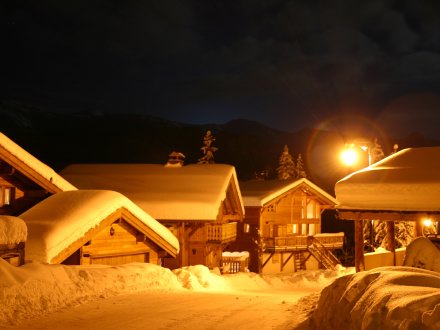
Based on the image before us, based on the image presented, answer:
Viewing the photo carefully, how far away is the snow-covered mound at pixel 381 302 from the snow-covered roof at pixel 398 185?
6604mm

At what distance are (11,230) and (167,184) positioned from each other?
784 inches

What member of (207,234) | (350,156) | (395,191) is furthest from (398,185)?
(207,234)

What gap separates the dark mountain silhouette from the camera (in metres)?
112

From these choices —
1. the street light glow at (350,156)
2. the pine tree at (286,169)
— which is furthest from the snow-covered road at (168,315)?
the pine tree at (286,169)

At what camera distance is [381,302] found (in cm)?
576

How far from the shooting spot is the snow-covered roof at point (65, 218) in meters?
14.3

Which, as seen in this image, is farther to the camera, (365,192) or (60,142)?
(60,142)

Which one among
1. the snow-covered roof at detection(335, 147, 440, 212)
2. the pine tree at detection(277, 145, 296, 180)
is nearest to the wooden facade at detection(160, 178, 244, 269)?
the snow-covered roof at detection(335, 147, 440, 212)

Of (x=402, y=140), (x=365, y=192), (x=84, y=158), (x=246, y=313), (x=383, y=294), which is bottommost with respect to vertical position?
(x=246, y=313)

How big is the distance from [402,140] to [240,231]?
117453 millimetres

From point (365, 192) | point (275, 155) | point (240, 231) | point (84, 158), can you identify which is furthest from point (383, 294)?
point (275, 155)

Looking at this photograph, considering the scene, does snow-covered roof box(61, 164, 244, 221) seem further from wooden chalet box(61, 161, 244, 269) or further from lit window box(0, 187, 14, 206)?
lit window box(0, 187, 14, 206)

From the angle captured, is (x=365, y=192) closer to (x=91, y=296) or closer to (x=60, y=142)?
(x=91, y=296)

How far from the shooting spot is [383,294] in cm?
593
